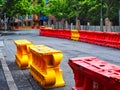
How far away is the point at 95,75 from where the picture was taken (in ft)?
16.4

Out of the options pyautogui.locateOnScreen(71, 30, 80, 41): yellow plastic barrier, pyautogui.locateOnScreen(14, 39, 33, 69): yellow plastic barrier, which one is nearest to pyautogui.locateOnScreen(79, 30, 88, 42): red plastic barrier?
pyautogui.locateOnScreen(71, 30, 80, 41): yellow plastic barrier

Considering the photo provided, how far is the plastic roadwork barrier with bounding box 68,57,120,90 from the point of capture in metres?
4.50

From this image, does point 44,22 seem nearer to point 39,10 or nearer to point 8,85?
point 39,10

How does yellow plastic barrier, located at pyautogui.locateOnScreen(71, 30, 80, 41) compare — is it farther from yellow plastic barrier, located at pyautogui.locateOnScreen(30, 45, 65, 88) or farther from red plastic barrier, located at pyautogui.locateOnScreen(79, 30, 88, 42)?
yellow plastic barrier, located at pyautogui.locateOnScreen(30, 45, 65, 88)

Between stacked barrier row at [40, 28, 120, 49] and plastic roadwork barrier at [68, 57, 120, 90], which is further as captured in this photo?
stacked barrier row at [40, 28, 120, 49]

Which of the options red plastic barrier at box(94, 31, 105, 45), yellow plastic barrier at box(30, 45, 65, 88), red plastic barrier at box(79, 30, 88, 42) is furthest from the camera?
red plastic barrier at box(79, 30, 88, 42)

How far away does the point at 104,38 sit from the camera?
2005cm

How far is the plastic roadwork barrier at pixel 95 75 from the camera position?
4.50 metres

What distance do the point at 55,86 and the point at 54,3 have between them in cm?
4862

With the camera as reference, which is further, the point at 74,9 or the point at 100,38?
the point at 74,9

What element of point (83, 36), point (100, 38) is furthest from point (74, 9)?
point (100, 38)

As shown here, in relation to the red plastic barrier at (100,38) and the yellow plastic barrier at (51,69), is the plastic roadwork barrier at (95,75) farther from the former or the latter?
the red plastic barrier at (100,38)

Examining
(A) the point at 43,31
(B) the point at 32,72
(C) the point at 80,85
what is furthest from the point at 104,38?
(A) the point at 43,31

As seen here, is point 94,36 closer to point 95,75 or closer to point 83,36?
point 83,36
